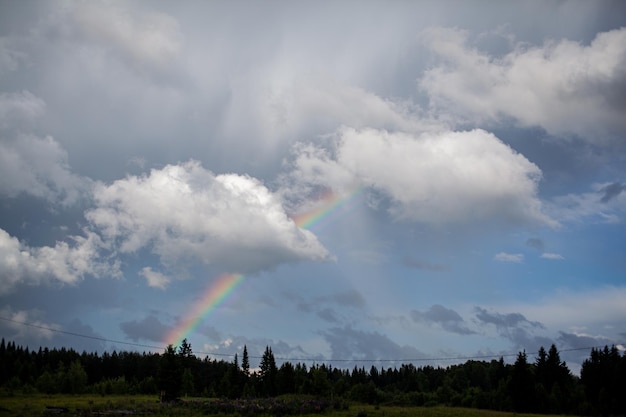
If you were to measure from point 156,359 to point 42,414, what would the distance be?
139606 millimetres

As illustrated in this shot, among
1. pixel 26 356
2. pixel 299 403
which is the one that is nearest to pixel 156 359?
pixel 26 356

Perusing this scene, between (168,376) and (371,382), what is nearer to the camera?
(168,376)

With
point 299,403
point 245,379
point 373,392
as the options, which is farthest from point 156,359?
point 299,403

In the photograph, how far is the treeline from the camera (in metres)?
81.2

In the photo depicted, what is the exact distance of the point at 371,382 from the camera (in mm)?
124562

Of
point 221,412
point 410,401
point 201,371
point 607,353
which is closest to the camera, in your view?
point 221,412

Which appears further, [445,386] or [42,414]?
[445,386]

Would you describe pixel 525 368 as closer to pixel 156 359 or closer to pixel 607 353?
pixel 607 353

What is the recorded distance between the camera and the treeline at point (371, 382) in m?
→ 81.2

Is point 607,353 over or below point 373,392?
over

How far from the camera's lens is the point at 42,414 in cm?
5266

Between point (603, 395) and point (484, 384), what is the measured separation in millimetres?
67187

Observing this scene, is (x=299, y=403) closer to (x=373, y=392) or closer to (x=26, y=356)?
(x=373, y=392)

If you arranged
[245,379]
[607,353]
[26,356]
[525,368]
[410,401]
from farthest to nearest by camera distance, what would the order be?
[26,356], [245,379], [607,353], [410,401], [525,368]
